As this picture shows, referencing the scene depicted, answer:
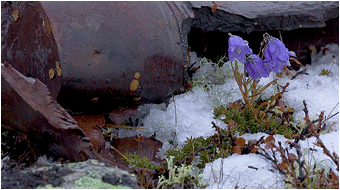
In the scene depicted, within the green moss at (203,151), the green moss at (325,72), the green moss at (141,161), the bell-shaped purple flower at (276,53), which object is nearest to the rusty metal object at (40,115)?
the green moss at (141,161)

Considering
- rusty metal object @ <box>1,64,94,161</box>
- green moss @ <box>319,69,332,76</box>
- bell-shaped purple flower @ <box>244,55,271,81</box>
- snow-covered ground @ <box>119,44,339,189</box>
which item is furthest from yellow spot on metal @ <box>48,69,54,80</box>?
green moss @ <box>319,69,332,76</box>

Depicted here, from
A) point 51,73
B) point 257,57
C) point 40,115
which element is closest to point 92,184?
point 40,115

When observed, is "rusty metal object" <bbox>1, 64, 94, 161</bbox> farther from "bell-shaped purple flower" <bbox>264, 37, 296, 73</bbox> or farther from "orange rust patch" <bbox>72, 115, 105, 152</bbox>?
"bell-shaped purple flower" <bbox>264, 37, 296, 73</bbox>

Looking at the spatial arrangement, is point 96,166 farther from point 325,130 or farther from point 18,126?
point 325,130

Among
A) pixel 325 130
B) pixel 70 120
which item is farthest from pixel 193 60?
pixel 70 120

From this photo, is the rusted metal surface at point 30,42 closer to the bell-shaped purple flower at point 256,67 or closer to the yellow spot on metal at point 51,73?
the yellow spot on metal at point 51,73

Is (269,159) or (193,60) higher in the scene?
(193,60)
